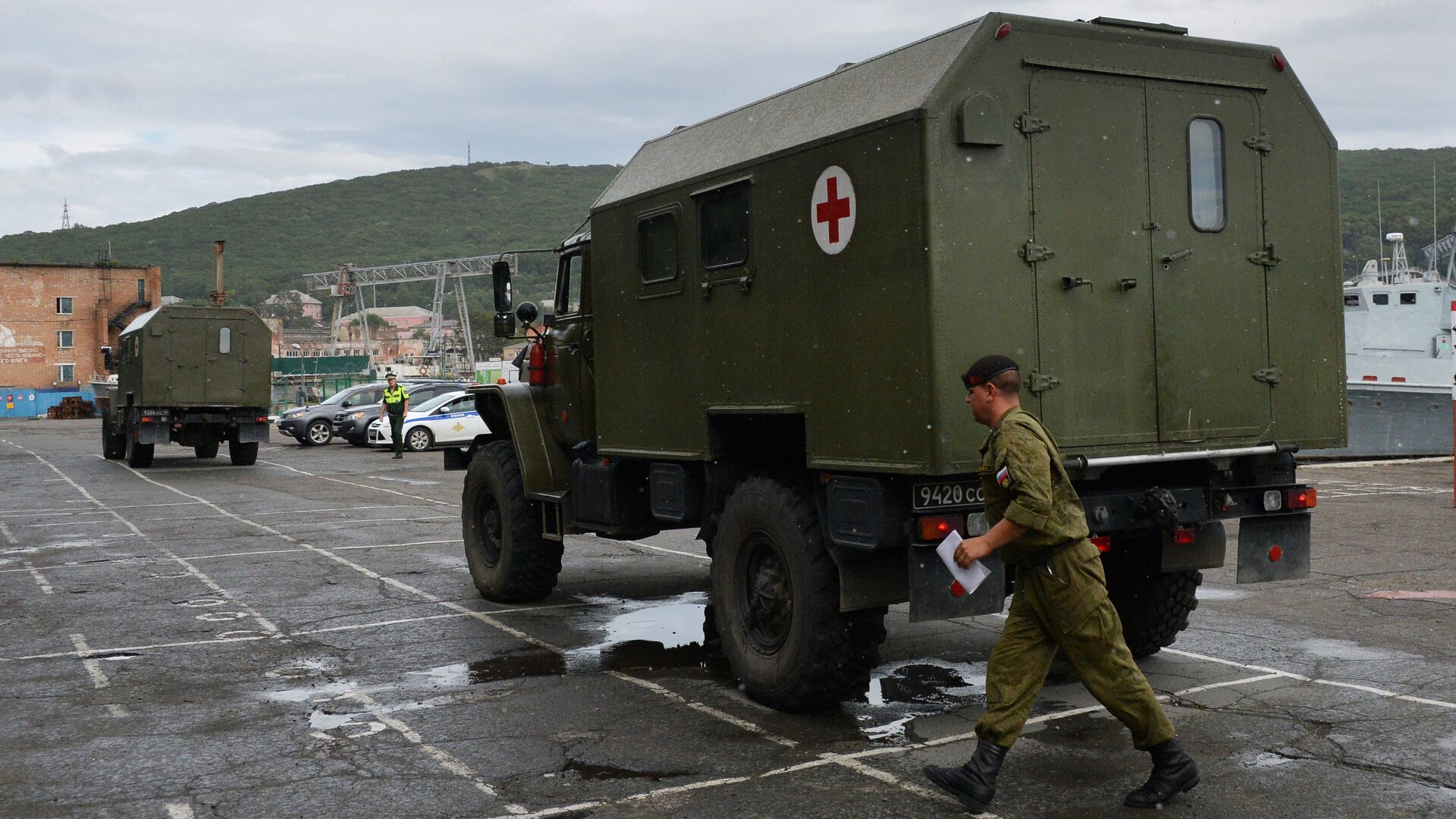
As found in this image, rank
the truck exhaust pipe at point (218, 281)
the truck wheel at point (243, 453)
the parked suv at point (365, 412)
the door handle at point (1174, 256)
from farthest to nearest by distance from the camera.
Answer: the truck exhaust pipe at point (218, 281)
the parked suv at point (365, 412)
the truck wheel at point (243, 453)
the door handle at point (1174, 256)

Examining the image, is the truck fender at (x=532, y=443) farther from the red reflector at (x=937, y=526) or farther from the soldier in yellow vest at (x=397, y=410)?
the soldier in yellow vest at (x=397, y=410)

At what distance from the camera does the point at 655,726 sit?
6.33m

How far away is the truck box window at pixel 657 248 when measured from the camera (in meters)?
7.67

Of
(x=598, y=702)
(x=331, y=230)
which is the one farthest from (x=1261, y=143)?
(x=331, y=230)

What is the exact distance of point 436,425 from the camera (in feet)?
105

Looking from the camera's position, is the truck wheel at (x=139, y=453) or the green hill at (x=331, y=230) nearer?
the truck wheel at (x=139, y=453)

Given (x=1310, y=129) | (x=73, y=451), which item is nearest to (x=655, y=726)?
(x=1310, y=129)

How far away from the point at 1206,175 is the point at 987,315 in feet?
5.21

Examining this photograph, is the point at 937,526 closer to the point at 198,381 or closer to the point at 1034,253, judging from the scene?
the point at 1034,253

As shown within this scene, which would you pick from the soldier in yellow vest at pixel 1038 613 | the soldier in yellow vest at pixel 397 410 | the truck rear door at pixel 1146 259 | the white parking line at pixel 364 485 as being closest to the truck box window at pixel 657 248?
the truck rear door at pixel 1146 259

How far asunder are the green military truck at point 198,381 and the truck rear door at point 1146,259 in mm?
22963

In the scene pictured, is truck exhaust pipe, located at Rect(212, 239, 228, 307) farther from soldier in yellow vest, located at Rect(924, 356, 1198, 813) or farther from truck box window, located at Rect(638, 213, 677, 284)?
soldier in yellow vest, located at Rect(924, 356, 1198, 813)

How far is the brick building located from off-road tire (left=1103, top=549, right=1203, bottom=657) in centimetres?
8582

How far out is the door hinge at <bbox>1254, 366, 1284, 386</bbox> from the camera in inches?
262
